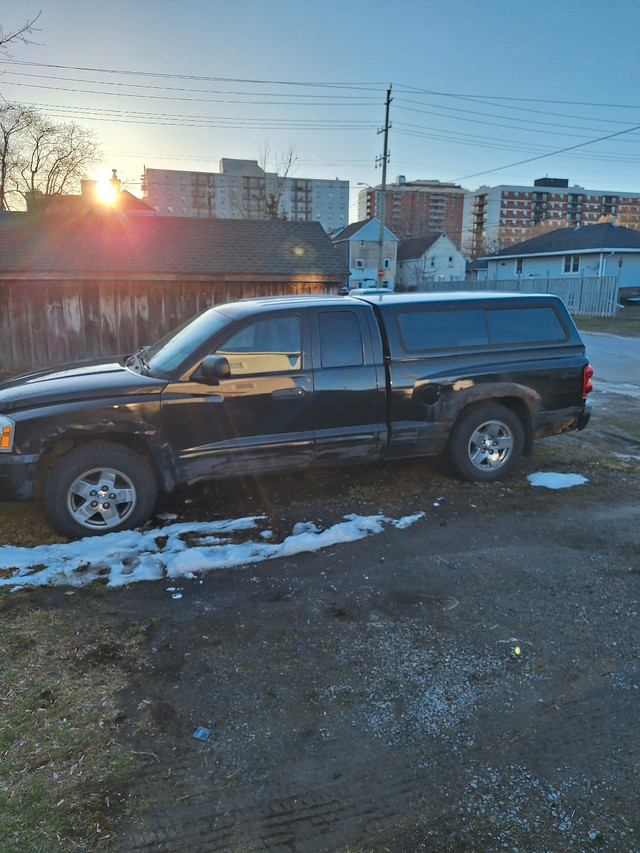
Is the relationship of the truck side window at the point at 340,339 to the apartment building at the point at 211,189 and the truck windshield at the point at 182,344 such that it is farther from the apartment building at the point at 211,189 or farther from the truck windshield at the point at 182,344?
the apartment building at the point at 211,189

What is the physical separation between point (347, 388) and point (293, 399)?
52 cm

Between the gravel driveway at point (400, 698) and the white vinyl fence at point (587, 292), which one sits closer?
the gravel driveway at point (400, 698)

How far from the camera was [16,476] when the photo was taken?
414 centimetres

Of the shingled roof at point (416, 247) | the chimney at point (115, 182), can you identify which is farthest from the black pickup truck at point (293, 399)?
the shingled roof at point (416, 247)

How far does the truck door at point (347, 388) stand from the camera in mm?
4965

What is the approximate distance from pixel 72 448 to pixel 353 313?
2.67 metres

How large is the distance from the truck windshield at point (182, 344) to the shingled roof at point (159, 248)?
21.4 ft

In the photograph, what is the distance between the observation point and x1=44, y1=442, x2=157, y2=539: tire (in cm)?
426

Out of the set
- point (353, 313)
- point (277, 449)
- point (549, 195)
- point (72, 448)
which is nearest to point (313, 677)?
point (277, 449)

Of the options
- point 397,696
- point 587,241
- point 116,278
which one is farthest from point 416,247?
point 397,696

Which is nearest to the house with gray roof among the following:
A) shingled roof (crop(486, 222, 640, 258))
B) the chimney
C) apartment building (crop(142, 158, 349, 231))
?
the chimney

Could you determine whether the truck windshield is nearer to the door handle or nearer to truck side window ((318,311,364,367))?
the door handle

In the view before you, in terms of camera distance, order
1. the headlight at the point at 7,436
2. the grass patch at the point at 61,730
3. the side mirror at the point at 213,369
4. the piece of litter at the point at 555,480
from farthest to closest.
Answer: the piece of litter at the point at 555,480
the side mirror at the point at 213,369
the headlight at the point at 7,436
the grass patch at the point at 61,730

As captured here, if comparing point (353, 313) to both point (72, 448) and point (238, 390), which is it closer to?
point (238, 390)
